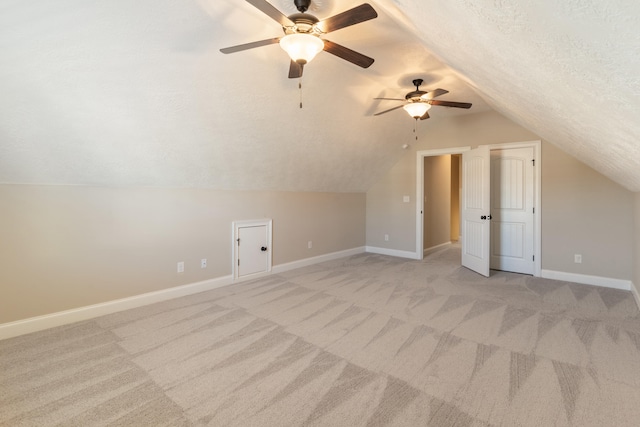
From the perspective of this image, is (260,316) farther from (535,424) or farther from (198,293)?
(535,424)

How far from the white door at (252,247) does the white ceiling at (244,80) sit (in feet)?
2.30

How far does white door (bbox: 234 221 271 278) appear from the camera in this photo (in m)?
4.30

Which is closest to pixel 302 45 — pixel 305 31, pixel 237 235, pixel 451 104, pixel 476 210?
pixel 305 31

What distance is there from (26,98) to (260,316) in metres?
2.57

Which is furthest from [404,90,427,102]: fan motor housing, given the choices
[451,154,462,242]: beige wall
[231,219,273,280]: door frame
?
[451,154,462,242]: beige wall

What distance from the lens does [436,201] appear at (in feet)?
22.3

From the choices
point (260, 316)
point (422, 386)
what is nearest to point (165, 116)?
point (260, 316)

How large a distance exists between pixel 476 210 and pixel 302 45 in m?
3.97

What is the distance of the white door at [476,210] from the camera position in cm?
455

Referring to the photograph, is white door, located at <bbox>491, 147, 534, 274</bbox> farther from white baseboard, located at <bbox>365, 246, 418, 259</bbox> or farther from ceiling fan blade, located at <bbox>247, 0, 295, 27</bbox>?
ceiling fan blade, located at <bbox>247, 0, 295, 27</bbox>

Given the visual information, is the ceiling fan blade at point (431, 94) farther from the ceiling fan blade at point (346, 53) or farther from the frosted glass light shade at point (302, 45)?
the frosted glass light shade at point (302, 45)

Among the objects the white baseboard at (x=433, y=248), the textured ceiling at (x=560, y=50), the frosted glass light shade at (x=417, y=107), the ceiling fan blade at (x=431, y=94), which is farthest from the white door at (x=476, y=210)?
the textured ceiling at (x=560, y=50)

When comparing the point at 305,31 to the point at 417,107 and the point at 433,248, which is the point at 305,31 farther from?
the point at 433,248

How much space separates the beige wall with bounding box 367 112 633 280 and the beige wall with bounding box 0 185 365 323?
354cm
